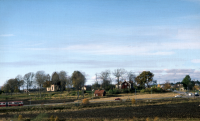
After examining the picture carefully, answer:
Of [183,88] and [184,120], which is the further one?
[183,88]

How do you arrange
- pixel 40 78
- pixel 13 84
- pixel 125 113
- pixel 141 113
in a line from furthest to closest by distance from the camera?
pixel 13 84 → pixel 40 78 → pixel 125 113 → pixel 141 113

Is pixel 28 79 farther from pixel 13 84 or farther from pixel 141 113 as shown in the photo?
pixel 141 113

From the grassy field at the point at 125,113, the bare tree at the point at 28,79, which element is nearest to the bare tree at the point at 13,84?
the bare tree at the point at 28,79

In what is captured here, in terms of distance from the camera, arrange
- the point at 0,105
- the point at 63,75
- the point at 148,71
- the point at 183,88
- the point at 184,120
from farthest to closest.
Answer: the point at 183,88 < the point at 63,75 < the point at 148,71 < the point at 0,105 < the point at 184,120

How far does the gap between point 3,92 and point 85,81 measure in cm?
5162

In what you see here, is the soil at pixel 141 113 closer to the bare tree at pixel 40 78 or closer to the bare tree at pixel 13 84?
the bare tree at pixel 40 78

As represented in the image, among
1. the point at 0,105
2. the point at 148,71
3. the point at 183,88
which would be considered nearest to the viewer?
the point at 0,105

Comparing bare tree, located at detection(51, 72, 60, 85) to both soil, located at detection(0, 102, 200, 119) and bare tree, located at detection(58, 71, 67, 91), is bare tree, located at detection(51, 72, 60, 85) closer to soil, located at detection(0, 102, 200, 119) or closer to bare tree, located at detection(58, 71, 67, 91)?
bare tree, located at detection(58, 71, 67, 91)

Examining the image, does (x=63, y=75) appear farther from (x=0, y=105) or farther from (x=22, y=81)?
(x=0, y=105)

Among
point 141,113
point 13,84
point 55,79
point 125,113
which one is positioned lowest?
point 125,113

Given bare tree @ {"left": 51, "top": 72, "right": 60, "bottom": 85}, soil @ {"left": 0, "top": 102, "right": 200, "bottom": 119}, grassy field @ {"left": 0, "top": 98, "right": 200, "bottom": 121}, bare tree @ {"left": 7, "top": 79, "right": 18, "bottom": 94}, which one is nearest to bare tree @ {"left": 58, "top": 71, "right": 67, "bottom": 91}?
bare tree @ {"left": 51, "top": 72, "right": 60, "bottom": 85}

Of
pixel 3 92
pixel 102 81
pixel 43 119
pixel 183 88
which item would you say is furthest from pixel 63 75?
pixel 43 119

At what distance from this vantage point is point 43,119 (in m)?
31.0

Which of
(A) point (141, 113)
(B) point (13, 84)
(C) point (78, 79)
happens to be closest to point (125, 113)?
(A) point (141, 113)
